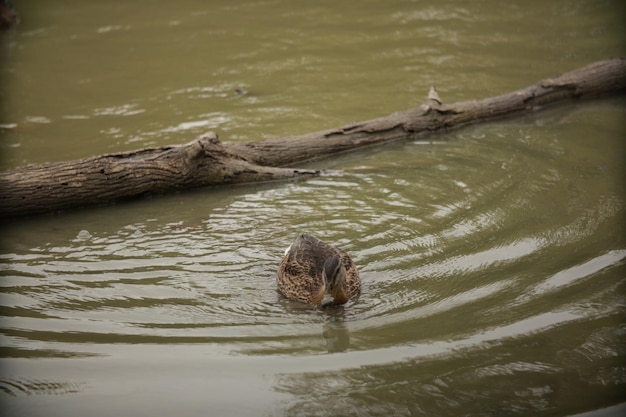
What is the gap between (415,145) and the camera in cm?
976

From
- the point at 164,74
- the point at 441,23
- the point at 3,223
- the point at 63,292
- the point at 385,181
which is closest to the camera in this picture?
the point at 63,292

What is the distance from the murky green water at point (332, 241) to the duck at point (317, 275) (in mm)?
113

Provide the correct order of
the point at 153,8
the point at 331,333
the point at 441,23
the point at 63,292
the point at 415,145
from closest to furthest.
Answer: the point at 331,333
the point at 63,292
the point at 415,145
the point at 441,23
the point at 153,8

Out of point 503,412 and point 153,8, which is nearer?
point 503,412

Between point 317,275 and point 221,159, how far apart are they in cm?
303

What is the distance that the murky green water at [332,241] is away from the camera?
16.5ft

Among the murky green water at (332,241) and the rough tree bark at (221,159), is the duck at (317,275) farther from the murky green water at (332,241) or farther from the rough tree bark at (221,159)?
the rough tree bark at (221,159)

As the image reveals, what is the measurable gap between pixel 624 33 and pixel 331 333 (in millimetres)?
9896

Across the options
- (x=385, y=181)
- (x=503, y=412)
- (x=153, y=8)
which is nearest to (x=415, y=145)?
(x=385, y=181)

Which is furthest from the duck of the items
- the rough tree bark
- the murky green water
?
the rough tree bark

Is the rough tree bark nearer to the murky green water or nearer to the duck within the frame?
the murky green water

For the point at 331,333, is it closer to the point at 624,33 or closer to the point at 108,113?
the point at 108,113

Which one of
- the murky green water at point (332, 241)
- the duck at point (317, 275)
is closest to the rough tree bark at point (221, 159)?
the murky green water at point (332, 241)

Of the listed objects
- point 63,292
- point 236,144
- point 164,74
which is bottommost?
point 63,292
